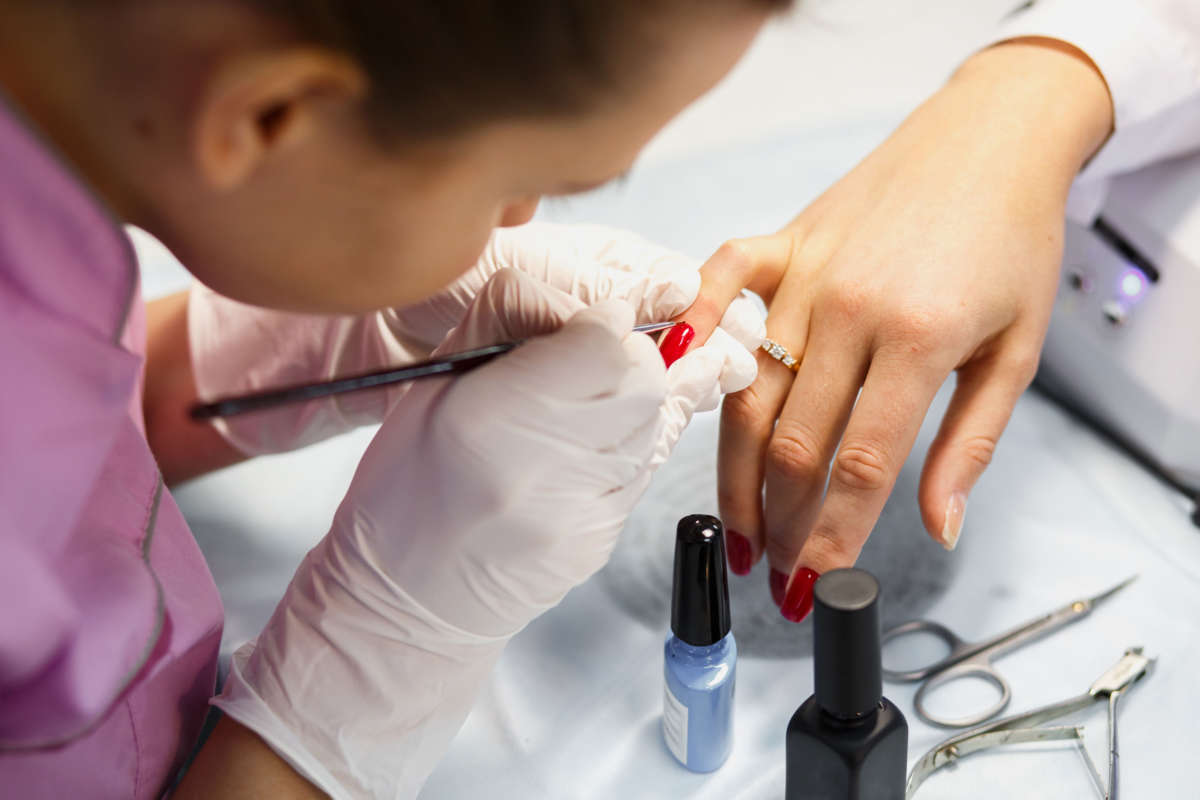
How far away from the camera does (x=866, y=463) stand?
0.76m

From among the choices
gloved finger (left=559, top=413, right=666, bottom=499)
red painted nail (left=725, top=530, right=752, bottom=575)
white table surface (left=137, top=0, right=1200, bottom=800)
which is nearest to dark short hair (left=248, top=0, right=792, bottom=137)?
white table surface (left=137, top=0, right=1200, bottom=800)

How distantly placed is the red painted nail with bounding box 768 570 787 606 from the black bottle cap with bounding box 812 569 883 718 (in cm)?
22

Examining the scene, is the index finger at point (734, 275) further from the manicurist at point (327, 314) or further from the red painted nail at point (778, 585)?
the red painted nail at point (778, 585)

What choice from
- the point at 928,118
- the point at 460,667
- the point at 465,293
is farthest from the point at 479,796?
the point at 928,118

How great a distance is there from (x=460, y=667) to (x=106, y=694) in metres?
0.23

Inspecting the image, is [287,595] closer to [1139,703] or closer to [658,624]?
[658,624]

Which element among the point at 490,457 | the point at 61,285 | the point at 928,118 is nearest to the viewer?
the point at 61,285

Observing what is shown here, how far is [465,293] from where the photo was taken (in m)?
0.88

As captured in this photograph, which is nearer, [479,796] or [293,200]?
[293,200]

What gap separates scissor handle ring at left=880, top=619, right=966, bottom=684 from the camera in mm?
777

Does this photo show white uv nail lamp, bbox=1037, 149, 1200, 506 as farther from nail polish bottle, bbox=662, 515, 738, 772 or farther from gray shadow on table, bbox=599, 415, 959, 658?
nail polish bottle, bbox=662, 515, 738, 772

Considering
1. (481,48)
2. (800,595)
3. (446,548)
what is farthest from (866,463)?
(481,48)

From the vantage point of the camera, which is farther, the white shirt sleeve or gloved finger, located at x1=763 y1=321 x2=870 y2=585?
the white shirt sleeve

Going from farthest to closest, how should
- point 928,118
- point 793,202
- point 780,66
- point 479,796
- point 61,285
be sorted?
point 780,66, point 793,202, point 928,118, point 479,796, point 61,285
